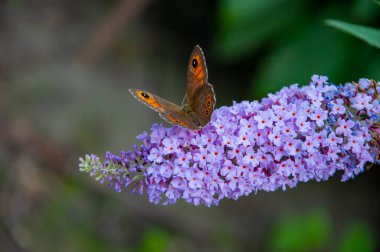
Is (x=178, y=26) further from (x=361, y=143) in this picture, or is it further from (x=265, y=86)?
Result: (x=361, y=143)

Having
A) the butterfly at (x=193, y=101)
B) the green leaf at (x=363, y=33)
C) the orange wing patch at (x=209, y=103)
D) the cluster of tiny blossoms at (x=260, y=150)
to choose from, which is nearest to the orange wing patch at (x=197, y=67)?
the butterfly at (x=193, y=101)

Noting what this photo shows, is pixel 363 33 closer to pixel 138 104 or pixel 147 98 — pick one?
pixel 147 98

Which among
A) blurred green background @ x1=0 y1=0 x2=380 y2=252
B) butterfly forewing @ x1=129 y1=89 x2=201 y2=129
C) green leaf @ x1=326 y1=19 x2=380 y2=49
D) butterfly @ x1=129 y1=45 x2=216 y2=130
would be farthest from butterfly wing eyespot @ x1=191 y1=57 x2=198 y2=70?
blurred green background @ x1=0 y1=0 x2=380 y2=252

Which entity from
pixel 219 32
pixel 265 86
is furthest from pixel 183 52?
pixel 265 86

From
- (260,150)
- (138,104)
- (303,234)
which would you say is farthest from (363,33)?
(138,104)

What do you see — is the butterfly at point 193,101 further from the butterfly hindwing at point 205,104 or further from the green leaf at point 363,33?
the green leaf at point 363,33

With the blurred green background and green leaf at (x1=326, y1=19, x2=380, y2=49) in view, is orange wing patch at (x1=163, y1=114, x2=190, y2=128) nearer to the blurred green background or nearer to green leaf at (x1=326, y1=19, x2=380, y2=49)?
green leaf at (x1=326, y1=19, x2=380, y2=49)
